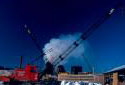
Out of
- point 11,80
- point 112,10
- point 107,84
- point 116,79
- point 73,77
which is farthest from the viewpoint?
point 112,10

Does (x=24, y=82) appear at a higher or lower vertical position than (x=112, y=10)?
lower

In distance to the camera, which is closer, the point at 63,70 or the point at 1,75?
the point at 1,75

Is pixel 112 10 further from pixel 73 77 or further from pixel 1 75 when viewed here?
pixel 1 75

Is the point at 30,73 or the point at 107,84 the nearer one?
Result: the point at 107,84

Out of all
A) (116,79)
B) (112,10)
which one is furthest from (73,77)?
(116,79)

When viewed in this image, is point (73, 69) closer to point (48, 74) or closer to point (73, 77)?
point (48, 74)

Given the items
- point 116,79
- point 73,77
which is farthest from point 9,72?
point 116,79

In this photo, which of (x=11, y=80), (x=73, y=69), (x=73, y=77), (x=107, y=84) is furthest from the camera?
(x=73, y=69)

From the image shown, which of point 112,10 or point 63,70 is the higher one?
point 112,10

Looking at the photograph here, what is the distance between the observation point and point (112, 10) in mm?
94688

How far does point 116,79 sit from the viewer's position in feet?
125

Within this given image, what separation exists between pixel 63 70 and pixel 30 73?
46.7 m

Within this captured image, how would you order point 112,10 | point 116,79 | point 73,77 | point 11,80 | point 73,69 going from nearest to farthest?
point 116,79, point 11,80, point 73,77, point 112,10, point 73,69

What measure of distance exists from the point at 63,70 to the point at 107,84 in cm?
7168
